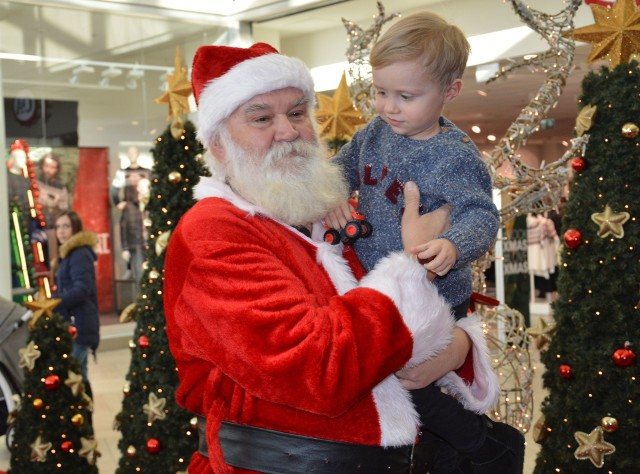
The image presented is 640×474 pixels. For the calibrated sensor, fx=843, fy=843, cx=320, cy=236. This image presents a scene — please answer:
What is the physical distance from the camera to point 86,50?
9.02m

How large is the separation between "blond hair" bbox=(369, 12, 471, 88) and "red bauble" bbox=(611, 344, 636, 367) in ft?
6.35

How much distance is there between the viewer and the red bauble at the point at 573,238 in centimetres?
362

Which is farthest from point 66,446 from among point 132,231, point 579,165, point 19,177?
point 132,231

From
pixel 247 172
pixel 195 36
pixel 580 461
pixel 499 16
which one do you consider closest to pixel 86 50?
pixel 195 36

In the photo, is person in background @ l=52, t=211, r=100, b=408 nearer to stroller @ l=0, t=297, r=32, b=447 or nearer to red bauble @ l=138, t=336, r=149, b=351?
stroller @ l=0, t=297, r=32, b=447

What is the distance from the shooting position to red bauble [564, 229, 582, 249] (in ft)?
11.9

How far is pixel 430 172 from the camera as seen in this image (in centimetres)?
198

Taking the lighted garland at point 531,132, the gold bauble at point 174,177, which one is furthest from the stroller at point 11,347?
the lighted garland at point 531,132

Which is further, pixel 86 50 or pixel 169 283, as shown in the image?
pixel 86 50

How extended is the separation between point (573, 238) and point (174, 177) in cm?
203

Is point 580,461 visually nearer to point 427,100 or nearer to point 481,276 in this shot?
point 481,276

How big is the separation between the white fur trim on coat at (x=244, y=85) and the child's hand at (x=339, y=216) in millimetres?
285

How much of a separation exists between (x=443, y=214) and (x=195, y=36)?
24.8 feet

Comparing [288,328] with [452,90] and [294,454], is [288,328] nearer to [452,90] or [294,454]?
[294,454]
